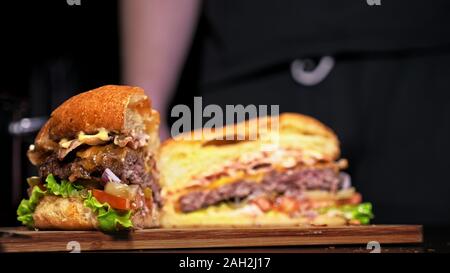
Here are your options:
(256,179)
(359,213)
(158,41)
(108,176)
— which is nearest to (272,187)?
(256,179)

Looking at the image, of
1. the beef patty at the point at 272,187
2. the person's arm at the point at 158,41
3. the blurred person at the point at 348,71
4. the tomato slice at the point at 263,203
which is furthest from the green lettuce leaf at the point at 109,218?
the blurred person at the point at 348,71

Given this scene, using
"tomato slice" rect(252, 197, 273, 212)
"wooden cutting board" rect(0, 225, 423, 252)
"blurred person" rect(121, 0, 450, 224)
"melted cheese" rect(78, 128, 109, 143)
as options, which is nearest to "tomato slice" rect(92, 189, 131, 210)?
"wooden cutting board" rect(0, 225, 423, 252)

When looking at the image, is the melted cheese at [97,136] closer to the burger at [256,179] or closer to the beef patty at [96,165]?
the beef patty at [96,165]

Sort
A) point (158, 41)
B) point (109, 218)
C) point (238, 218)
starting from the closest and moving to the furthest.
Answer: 1. point (109, 218)
2. point (238, 218)
3. point (158, 41)

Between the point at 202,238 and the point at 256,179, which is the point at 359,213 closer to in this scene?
the point at 256,179

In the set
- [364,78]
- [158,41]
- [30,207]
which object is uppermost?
[158,41]

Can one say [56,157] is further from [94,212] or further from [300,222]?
[300,222]
